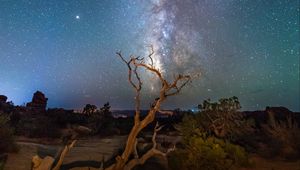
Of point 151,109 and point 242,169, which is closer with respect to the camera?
point 151,109

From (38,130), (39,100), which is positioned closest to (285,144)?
(38,130)

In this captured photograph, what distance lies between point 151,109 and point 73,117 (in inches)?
1008

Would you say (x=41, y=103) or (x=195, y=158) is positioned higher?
(x=41, y=103)

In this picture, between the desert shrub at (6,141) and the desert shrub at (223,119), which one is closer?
the desert shrub at (6,141)

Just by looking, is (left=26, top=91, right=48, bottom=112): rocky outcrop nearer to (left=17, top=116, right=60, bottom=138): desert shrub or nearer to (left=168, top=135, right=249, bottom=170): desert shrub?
(left=17, top=116, right=60, bottom=138): desert shrub

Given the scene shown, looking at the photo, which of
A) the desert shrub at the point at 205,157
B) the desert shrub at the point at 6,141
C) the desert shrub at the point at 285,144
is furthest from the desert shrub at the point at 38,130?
the desert shrub at the point at 285,144

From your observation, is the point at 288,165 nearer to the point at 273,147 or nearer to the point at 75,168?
the point at 273,147

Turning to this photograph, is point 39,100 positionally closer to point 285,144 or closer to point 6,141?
point 6,141

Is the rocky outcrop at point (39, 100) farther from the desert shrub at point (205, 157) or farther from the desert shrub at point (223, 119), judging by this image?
the desert shrub at point (205, 157)

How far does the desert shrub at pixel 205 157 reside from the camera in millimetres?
9547

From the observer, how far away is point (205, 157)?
9.66m

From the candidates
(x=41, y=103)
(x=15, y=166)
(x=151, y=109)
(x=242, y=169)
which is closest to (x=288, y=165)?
(x=242, y=169)

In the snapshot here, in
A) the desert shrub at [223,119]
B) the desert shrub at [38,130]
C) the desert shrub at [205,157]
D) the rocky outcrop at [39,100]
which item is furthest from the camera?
the rocky outcrop at [39,100]

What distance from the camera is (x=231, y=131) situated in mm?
16016
